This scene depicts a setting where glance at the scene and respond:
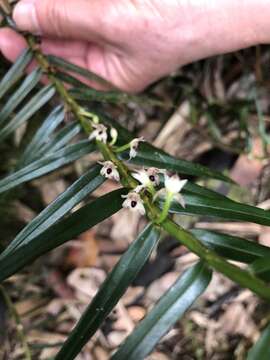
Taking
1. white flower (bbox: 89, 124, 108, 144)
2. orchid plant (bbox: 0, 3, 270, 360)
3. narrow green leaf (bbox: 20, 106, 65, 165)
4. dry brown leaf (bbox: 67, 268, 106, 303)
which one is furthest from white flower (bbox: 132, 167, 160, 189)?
dry brown leaf (bbox: 67, 268, 106, 303)

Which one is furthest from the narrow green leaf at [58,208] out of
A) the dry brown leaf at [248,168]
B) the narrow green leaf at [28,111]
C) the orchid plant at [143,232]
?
the dry brown leaf at [248,168]

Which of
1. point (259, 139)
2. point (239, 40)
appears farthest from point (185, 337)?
point (239, 40)

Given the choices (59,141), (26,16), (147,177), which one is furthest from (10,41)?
(147,177)

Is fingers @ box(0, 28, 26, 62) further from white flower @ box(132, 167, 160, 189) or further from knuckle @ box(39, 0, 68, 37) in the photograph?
white flower @ box(132, 167, 160, 189)

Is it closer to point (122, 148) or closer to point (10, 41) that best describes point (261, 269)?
point (122, 148)

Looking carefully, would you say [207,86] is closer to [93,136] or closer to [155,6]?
[155,6]

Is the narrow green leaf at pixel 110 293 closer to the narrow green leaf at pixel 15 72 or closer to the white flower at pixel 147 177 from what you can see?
the white flower at pixel 147 177
